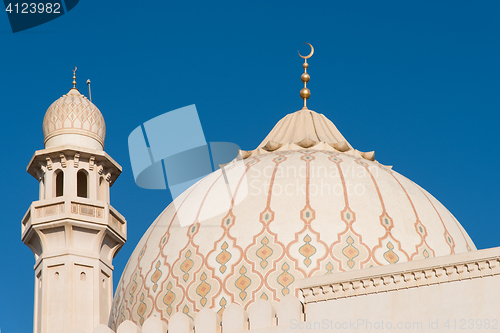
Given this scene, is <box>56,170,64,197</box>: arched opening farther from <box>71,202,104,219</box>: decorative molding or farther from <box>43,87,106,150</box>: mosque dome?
<box>71,202,104,219</box>: decorative molding

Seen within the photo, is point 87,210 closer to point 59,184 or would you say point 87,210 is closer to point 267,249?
point 59,184

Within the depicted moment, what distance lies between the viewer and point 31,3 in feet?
38.4

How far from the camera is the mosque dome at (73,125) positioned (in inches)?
485

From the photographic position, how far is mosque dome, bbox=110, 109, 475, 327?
888 centimetres

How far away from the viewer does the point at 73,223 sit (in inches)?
459

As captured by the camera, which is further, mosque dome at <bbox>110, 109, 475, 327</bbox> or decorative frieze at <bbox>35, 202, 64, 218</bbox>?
decorative frieze at <bbox>35, 202, 64, 218</bbox>

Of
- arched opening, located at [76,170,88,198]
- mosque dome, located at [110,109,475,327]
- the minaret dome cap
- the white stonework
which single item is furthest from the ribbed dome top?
arched opening, located at [76,170,88,198]

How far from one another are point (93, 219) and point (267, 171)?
2934 mm

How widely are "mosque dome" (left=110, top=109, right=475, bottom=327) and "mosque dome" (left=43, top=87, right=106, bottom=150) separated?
248cm

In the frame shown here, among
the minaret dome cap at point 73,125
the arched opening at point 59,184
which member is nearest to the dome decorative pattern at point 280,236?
the arched opening at point 59,184

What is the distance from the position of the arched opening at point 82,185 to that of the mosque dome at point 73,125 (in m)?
0.45

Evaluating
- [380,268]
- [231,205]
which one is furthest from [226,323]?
[231,205]

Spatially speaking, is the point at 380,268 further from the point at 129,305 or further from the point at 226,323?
the point at 129,305

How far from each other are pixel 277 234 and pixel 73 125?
14.1 feet
